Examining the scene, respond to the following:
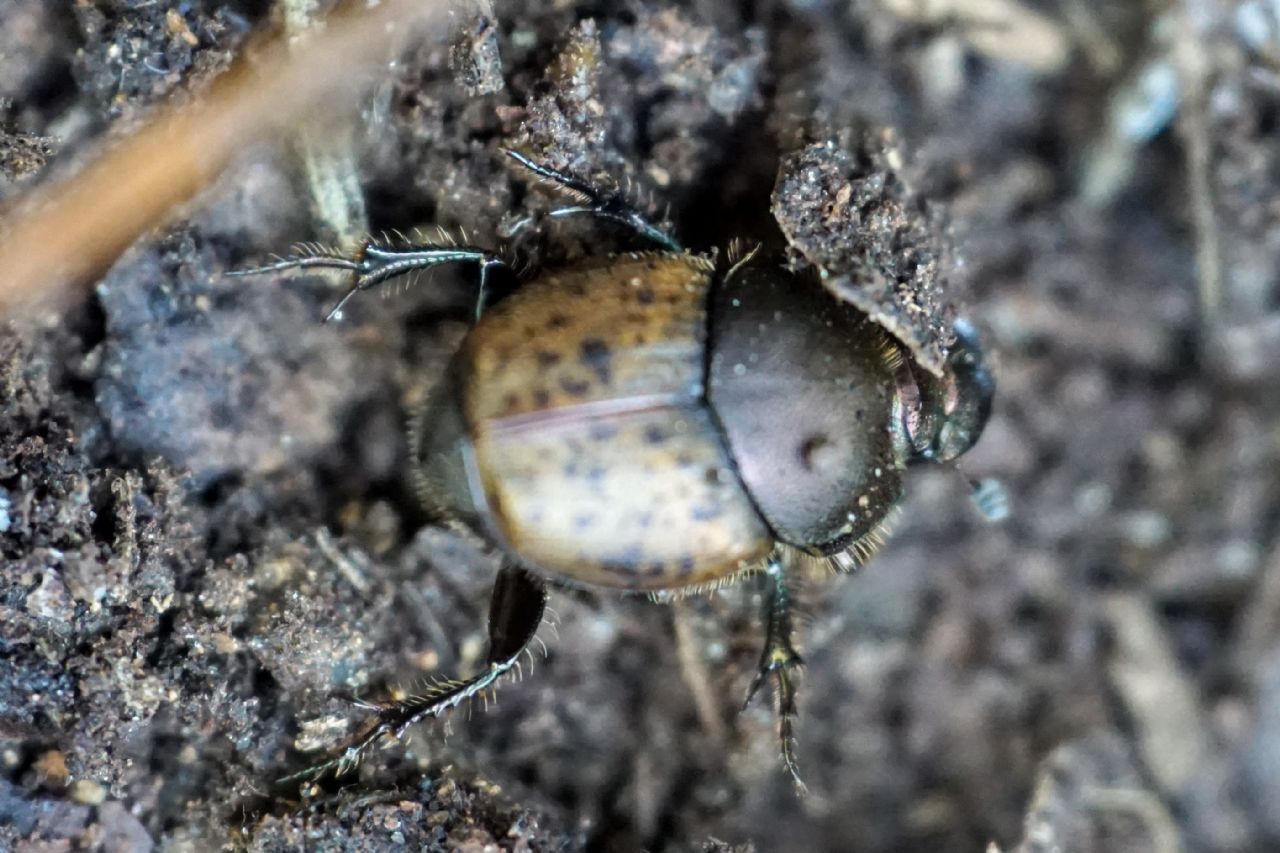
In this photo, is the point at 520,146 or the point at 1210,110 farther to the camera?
the point at 1210,110

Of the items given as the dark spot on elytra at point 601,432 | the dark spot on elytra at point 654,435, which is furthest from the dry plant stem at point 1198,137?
the dark spot on elytra at point 601,432

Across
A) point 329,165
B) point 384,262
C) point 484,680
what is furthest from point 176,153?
point 484,680

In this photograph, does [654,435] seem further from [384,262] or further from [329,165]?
[329,165]

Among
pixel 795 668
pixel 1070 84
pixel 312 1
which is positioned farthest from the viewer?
pixel 1070 84

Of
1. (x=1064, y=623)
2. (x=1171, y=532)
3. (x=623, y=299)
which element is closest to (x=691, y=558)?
(x=623, y=299)

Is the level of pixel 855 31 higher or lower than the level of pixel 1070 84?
higher

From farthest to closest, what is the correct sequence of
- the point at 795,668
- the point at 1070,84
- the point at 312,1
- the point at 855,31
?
the point at 1070,84, the point at 855,31, the point at 795,668, the point at 312,1

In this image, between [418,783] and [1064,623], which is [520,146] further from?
[1064,623]

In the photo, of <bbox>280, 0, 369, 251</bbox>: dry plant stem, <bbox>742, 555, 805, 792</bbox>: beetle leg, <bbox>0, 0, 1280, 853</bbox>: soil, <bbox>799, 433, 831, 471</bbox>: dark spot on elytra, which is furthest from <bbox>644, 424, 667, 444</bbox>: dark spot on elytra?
<bbox>280, 0, 369, 251</bbox>: dry plant stem
